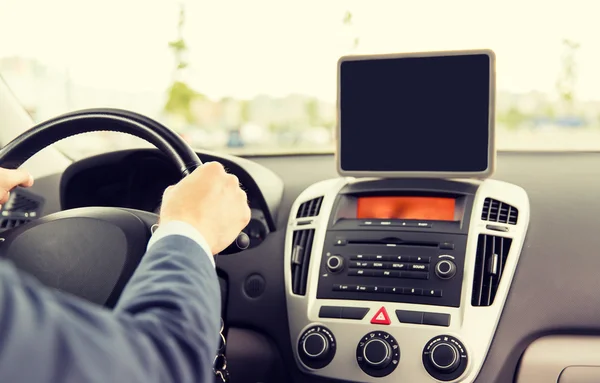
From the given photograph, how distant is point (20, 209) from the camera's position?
6.52ft

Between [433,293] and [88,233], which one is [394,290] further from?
[88,233]

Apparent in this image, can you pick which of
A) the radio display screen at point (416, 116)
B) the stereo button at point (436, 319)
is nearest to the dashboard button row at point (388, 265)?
the stereo button at point (436, 319)

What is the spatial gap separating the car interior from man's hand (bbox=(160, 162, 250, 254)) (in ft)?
1.06

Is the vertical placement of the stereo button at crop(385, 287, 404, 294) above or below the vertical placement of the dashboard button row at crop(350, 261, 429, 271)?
below

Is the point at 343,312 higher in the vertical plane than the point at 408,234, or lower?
lower

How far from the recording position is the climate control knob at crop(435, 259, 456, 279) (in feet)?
4.91

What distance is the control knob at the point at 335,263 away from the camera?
1590 mm

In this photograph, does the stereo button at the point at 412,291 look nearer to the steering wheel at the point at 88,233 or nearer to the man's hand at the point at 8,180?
the steering wheel at the point at 88,233

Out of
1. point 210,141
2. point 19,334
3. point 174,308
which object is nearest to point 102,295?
point 174,308

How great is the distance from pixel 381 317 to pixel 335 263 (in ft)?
0.53

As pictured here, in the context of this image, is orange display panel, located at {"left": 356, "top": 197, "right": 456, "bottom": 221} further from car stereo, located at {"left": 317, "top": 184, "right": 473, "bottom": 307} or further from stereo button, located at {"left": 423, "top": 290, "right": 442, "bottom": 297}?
stereo button, located at {"left": 423, "top": 290, "right": 442, "bottom": 297}

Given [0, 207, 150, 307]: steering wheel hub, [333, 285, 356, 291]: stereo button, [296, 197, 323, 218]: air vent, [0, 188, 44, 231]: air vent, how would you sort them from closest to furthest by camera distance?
[0, 207, 150, 307]: steering wheel hub
[333, 285, 356, 291]: stereo button
[296, 197, 323, 218]: air vent
[0, 188, 44, 231]: air vent

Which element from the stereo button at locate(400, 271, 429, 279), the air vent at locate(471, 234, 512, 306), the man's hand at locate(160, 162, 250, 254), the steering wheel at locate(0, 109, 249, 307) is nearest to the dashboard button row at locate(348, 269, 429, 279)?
the stereo button at locate(400, 271, 429, 279)

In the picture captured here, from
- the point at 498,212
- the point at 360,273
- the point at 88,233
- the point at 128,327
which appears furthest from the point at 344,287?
→ the point at 128,327
